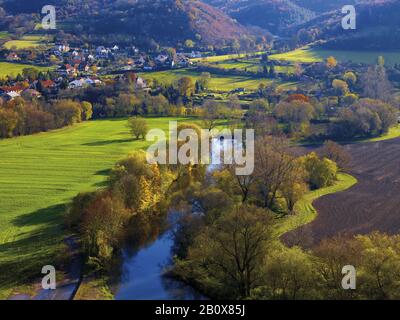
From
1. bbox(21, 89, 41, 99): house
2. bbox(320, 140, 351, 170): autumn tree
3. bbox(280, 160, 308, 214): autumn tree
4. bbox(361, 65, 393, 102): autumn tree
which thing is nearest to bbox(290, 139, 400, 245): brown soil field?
bbox(320, 140, 351, 170): autumn tree

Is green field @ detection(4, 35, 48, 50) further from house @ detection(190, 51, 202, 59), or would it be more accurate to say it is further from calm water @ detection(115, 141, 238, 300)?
calm water @ detection(115, 141, 238, 300)

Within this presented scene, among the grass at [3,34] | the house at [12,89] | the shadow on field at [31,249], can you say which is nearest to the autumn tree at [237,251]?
the shadow on field at [31,249]

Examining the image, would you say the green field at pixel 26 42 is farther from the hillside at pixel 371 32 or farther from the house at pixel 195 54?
the hillside at pixel 371 32

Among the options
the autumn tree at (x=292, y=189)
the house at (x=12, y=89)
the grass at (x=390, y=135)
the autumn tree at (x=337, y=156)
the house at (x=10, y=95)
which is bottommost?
the autumn tree at (x=292, y=189)

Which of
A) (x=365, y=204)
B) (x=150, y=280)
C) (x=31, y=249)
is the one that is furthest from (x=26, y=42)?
(x=150, y=280)

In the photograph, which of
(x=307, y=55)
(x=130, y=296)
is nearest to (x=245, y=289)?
(x=130, y=296)
